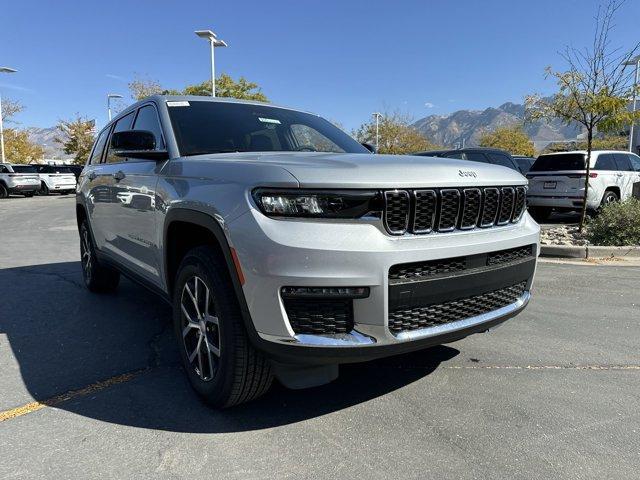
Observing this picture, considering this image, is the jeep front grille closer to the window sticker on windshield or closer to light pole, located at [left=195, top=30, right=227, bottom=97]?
the window sticker on windshield

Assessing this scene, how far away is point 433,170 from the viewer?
250 cm

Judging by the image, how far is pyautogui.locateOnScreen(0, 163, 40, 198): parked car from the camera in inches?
1000

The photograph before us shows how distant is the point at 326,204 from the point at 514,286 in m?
1.38

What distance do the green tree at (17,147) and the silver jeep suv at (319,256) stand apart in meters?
51.7

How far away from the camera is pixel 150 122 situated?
3.78 m

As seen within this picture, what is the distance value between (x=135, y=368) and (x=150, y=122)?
179cm

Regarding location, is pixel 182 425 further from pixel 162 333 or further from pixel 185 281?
pixel 162 333

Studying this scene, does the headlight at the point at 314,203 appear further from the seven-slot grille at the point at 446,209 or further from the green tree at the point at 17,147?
the green tree at the point at 17,147

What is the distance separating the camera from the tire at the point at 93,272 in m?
5.20

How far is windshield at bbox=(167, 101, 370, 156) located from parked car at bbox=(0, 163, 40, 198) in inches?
1028

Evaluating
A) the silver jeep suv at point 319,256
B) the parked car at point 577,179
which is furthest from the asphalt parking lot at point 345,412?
the parked car at point 577,179

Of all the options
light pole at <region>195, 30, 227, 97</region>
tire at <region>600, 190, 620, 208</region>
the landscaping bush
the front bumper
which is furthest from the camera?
light pole at <region>195, 30, 227, 97</region>

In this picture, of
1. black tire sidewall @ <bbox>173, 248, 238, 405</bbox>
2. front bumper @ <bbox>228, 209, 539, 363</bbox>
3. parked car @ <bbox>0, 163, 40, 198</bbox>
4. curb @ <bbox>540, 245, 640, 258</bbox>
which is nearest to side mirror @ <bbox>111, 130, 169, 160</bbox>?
black tire sidewall @ <bbox>173, 248, 238, 405</bbox>

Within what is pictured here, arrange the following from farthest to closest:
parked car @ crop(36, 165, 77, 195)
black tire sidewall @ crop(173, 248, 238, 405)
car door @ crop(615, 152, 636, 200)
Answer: parked car @ crop(36, 165, 77, 195), car door @ crop(615, 152, 636, 200), black tire sidewall @ crop(173, 248, 238, 405)
